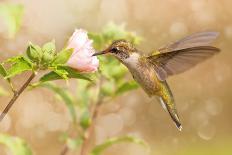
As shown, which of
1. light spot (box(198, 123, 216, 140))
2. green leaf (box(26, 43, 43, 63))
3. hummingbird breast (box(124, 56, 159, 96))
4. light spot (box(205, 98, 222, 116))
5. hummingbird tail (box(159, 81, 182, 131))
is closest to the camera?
green leaf (box(26, 43, 43, 63))

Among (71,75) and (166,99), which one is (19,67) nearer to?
(71,75)

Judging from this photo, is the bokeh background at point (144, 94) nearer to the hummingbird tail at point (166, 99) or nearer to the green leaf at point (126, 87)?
the green leaf at point (126, 87)

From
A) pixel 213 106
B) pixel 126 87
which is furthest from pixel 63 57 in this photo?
pixel 213 106

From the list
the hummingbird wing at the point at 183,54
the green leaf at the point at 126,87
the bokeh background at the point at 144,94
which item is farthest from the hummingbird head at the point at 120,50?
the bokeh background at the point at 144,94

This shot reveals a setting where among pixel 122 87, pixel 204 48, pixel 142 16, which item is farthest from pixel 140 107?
pixel 204 48

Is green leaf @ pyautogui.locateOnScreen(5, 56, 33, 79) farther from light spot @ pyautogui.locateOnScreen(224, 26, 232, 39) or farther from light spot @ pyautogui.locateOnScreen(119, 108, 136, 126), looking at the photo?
light spot @ pyautogui.locateOnScreen(224, 26, 232, 39)

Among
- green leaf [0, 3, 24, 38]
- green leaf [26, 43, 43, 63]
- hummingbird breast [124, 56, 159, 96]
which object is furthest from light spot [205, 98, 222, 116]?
green leaf [26, 43, 43, 63]

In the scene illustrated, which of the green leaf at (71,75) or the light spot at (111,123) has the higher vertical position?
the light spot at (111,123)
